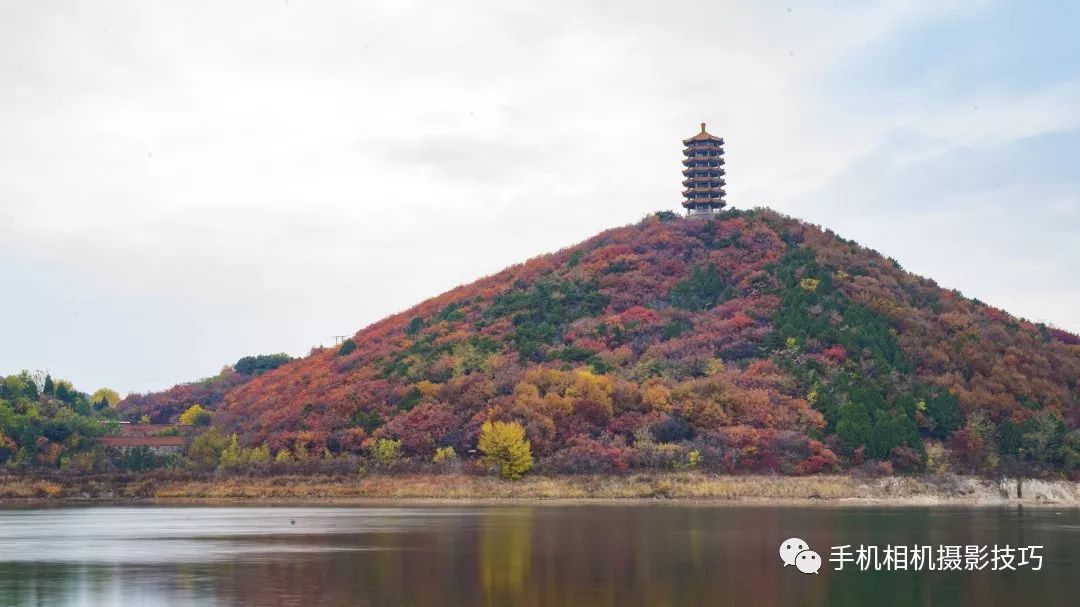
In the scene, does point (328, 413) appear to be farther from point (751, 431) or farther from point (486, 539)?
point (486, 539)

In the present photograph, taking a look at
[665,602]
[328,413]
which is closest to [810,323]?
[328,413]

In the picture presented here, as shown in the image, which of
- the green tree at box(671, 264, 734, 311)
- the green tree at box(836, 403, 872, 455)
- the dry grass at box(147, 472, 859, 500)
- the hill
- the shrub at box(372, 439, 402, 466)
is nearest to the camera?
the dry grass at box(147, 472, 859, 500)

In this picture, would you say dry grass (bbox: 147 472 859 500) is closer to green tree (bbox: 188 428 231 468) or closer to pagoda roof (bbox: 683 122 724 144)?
green tree (bbox: 188 428 231 468)

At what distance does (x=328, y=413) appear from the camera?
126 m

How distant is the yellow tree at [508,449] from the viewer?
106 m

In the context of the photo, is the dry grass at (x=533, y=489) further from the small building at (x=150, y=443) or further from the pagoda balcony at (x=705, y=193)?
the pagoda balcony at (x=705, y=193)

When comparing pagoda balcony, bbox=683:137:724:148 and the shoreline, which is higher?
pagoda balcony, bbox=683:137:724:148

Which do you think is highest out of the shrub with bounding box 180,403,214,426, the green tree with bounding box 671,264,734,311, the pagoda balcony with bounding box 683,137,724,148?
the pagoda balcony with bounding box 683,137,724,148

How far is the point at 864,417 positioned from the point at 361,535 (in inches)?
2409

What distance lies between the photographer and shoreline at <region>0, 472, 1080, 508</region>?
101m

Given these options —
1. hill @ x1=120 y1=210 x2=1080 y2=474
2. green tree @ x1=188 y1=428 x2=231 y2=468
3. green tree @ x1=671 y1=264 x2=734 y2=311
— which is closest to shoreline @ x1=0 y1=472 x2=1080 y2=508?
hill @ x1=120 y1=210 x2=1080 y2=474

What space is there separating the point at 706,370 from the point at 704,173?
62.0 metres

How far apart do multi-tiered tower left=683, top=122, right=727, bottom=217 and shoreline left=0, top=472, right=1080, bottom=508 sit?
79850 millimetres

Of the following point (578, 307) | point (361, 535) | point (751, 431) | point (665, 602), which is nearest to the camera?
point (665, 602)
